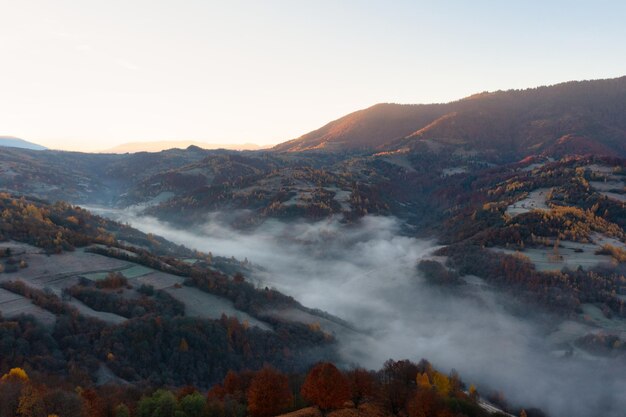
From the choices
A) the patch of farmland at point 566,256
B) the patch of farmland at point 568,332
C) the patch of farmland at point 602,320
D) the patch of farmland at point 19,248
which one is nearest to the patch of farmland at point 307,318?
the patch of farmland at point 568,332

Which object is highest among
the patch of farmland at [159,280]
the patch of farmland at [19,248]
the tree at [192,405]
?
the patch of farmland at [19,248]

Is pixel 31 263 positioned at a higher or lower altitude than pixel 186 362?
higher

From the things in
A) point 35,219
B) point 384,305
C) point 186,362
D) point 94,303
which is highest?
point 35,219

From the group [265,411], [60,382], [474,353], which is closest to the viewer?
[265,411]

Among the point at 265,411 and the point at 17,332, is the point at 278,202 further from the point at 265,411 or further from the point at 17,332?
the point at 265,411

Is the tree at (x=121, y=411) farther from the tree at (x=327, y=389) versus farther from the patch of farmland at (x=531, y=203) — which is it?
the patch of farmland at (x=531, y=203)

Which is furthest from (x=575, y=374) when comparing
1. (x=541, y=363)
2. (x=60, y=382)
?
(x=60, y=382)
